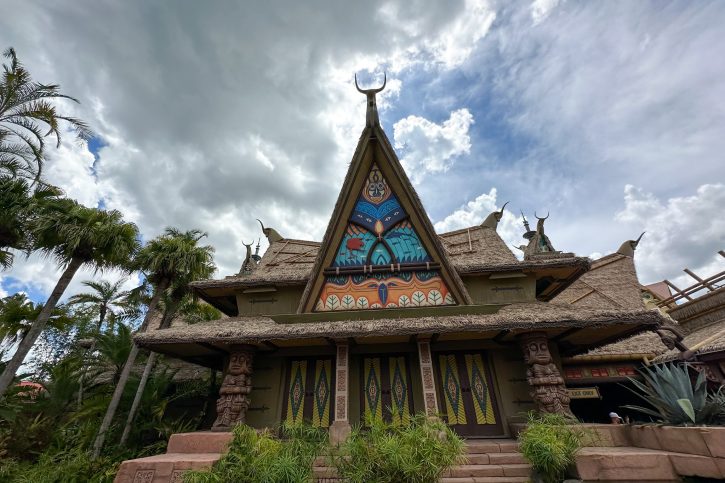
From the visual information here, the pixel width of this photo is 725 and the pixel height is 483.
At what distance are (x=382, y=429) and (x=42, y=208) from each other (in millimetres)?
13898

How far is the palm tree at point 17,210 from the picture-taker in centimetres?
1070

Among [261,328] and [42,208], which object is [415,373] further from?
[42,208]

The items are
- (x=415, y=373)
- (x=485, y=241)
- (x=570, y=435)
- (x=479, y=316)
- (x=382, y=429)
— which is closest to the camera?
(x=382, y=429)

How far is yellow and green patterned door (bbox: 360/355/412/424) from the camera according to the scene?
857cm

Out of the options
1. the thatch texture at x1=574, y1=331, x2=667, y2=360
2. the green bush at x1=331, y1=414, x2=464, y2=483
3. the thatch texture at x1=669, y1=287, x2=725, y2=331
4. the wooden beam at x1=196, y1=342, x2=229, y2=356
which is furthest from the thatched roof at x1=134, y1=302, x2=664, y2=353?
the thatch texture at x1=669, y1=287, x2=725, y2=331

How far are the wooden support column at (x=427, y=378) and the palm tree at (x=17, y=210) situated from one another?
45.5 feet

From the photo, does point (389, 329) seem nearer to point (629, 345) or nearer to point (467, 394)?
point (467, 394)

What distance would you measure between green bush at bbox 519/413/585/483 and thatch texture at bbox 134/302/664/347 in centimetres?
222

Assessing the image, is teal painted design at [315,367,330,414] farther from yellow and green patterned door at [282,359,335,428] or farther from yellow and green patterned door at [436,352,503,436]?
yellow and green patterned door at [436,352,503,436]

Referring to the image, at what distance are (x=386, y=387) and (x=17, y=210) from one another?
46.3ft

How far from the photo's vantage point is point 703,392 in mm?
5449

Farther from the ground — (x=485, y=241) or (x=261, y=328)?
(x=485, y=241)

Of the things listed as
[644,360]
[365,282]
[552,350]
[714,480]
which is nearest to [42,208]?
[365,282]

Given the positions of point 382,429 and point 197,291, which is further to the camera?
point 197,291
